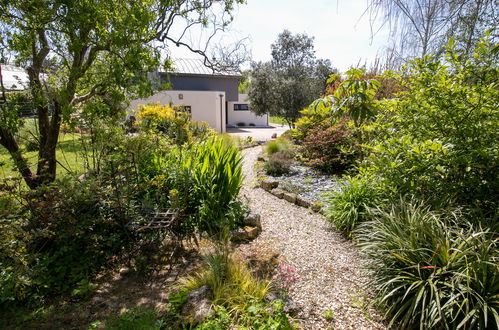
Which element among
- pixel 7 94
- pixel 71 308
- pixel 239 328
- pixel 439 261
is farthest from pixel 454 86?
pixel 7 94

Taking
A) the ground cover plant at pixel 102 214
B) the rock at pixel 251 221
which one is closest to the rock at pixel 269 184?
the ground cover plant at pixel 102 214

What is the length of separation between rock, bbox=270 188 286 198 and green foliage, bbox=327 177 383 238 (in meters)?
1.70

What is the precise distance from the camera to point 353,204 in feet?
13.0

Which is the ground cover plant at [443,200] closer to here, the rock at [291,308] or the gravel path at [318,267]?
the gravel path at [318,267]

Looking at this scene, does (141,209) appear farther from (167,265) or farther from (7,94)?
(7,94)

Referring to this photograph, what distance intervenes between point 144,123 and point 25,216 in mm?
2922

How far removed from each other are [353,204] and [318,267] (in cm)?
122

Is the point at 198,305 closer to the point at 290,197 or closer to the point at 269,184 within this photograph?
the point at 290,197

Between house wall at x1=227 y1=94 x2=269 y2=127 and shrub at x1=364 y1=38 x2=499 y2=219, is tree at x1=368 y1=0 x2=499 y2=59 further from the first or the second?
house wall at x1=227 y1=94 x2=269 y2=127

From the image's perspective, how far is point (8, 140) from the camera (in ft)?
11.8

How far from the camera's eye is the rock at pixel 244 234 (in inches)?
154

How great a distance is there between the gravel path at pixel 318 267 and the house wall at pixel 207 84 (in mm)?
18969

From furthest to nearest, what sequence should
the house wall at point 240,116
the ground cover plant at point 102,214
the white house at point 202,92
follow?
the house wall at point 240,116 < the white house at point 202,92 < the ground cover plant at point 102,214

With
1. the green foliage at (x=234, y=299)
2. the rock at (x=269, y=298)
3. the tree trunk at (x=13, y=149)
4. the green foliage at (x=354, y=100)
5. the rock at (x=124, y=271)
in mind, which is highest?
the green foliage at (x=354, y=100)
